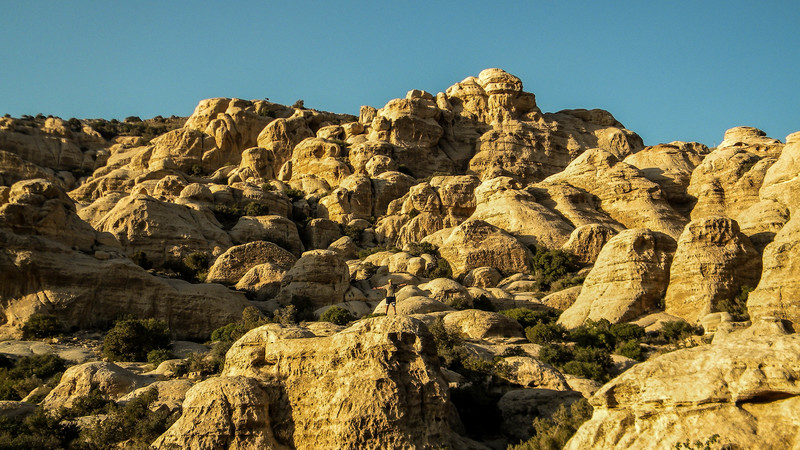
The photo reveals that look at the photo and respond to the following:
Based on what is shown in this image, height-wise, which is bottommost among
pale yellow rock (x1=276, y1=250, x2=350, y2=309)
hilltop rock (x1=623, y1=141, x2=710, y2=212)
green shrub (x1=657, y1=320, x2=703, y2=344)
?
green shrub (x1=657, y1=320, x2=703, y2=344)

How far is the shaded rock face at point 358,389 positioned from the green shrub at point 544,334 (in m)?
11.3

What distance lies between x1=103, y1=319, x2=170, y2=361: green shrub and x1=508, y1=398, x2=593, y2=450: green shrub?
56.5 ft

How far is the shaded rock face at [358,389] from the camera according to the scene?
51.2 ft

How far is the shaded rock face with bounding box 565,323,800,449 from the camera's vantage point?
1115 cm

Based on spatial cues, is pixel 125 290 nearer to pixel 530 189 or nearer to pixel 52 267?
pixel 52 267

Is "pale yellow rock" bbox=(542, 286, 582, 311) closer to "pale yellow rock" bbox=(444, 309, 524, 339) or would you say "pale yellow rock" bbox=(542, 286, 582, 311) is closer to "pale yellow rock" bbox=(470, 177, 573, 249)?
"pale yellow rock" bbox=(444, 309, 524, 339)

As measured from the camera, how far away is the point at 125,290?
34562 millimetres

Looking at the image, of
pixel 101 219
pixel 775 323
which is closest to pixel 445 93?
pixel 101 219

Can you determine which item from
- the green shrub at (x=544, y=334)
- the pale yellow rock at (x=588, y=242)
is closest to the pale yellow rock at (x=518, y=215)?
the pale yellow rock at (x=588, y=242)

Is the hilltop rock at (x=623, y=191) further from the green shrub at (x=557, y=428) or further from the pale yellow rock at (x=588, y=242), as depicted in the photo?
the green shrub at (x=557, y=428)

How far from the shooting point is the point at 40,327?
31.0 metres

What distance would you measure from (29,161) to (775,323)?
7068 cm

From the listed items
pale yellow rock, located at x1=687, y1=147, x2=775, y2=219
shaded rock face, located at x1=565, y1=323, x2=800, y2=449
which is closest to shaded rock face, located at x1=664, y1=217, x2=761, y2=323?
pale yellow rock, located at x1=687, y1=147, x2=775, y2=219

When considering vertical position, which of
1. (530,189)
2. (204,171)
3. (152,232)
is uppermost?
(204,171)
